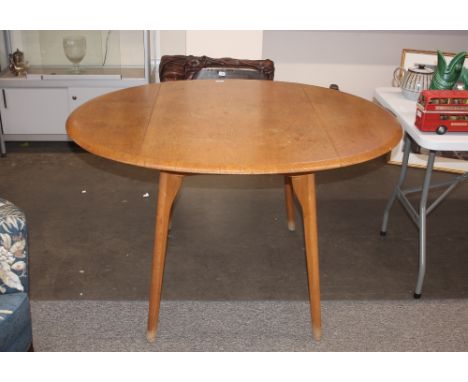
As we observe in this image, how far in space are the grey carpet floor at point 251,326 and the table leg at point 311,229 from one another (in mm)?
106

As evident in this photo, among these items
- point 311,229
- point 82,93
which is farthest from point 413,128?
point 82,93

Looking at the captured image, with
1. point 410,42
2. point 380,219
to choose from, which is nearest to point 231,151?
point 380,219

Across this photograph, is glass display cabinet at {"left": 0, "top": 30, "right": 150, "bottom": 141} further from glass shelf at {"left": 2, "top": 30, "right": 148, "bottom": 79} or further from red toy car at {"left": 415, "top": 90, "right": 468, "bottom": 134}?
red toy car at {"left": 415, "top": 90, "right": 468, "bottom": 134}

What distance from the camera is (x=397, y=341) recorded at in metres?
2.22

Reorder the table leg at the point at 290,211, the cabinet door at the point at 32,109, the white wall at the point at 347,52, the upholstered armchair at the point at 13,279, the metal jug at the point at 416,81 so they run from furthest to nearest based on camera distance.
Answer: the white wall at the point at 347,52 < the cabinet door at the point at 32,109 < the table leg at the point at 290,211 < the metal jug at the point at 416,81 < the upholstered armchair at the point at 13,279

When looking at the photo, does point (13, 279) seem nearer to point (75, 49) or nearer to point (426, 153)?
point (75, 49)

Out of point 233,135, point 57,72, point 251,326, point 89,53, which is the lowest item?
point 251,326

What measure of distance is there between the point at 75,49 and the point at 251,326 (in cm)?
254

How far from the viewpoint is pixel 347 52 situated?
4.16m

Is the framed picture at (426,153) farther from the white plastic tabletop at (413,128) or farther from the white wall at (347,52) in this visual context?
the white plastic tabletop at (413,128)

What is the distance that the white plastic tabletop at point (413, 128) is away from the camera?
86.4 inches

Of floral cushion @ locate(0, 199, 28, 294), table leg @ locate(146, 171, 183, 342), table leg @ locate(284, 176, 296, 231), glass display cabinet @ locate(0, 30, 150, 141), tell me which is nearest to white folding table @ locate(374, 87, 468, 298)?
table leg @ locate(284, 176, 296, 231)

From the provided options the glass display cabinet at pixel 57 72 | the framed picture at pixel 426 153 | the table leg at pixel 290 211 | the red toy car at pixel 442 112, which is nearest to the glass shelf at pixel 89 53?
the glass display cabinet at pixel 57 72

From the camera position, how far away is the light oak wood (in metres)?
1.76
